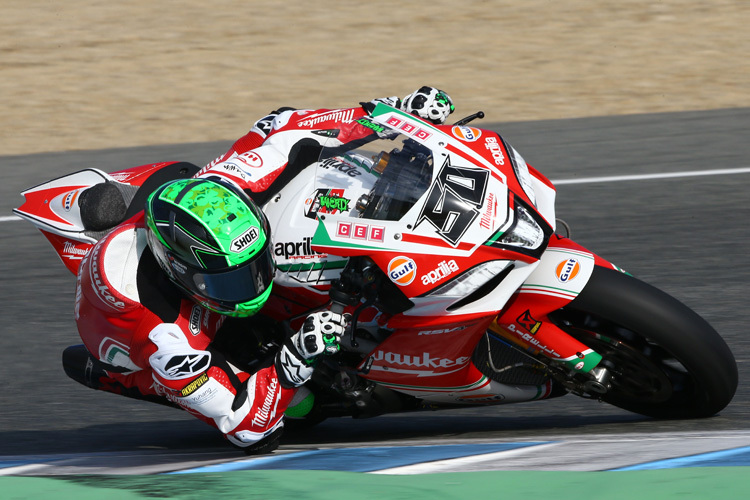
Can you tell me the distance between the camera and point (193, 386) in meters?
3.98

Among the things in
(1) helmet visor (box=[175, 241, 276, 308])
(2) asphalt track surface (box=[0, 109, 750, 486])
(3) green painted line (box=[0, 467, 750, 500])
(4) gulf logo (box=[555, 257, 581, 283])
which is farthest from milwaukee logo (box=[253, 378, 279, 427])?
(4) gulf logo (box=[555, 257, 581, 283])

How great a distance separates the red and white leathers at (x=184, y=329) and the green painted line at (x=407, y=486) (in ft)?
3.05

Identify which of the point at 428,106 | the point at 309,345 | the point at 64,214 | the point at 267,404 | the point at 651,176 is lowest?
the point at 651,176

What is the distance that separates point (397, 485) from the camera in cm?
290

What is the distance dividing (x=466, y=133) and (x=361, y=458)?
→ 1.30 metres

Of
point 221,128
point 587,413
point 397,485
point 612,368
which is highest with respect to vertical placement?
point 397,485

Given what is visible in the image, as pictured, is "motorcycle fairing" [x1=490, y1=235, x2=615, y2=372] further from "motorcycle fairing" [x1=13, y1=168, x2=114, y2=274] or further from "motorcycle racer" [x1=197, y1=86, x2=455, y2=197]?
"motorcycle fairing" [x1=13, y1=168, x2=114, y2=274]

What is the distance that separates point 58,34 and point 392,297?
9.48 m

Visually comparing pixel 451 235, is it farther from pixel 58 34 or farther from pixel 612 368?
pixel 58 34

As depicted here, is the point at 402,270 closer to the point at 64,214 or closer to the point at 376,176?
the point at 376,176

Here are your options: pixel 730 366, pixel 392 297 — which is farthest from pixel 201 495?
pixel 730 366

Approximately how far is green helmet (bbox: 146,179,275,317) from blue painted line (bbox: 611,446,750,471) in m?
1.43

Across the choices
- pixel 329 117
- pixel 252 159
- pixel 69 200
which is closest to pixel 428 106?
pixel 329 117

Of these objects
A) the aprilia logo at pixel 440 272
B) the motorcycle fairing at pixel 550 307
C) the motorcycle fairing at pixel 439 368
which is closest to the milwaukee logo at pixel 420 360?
the motorcycle fairing at pixel 439 368
